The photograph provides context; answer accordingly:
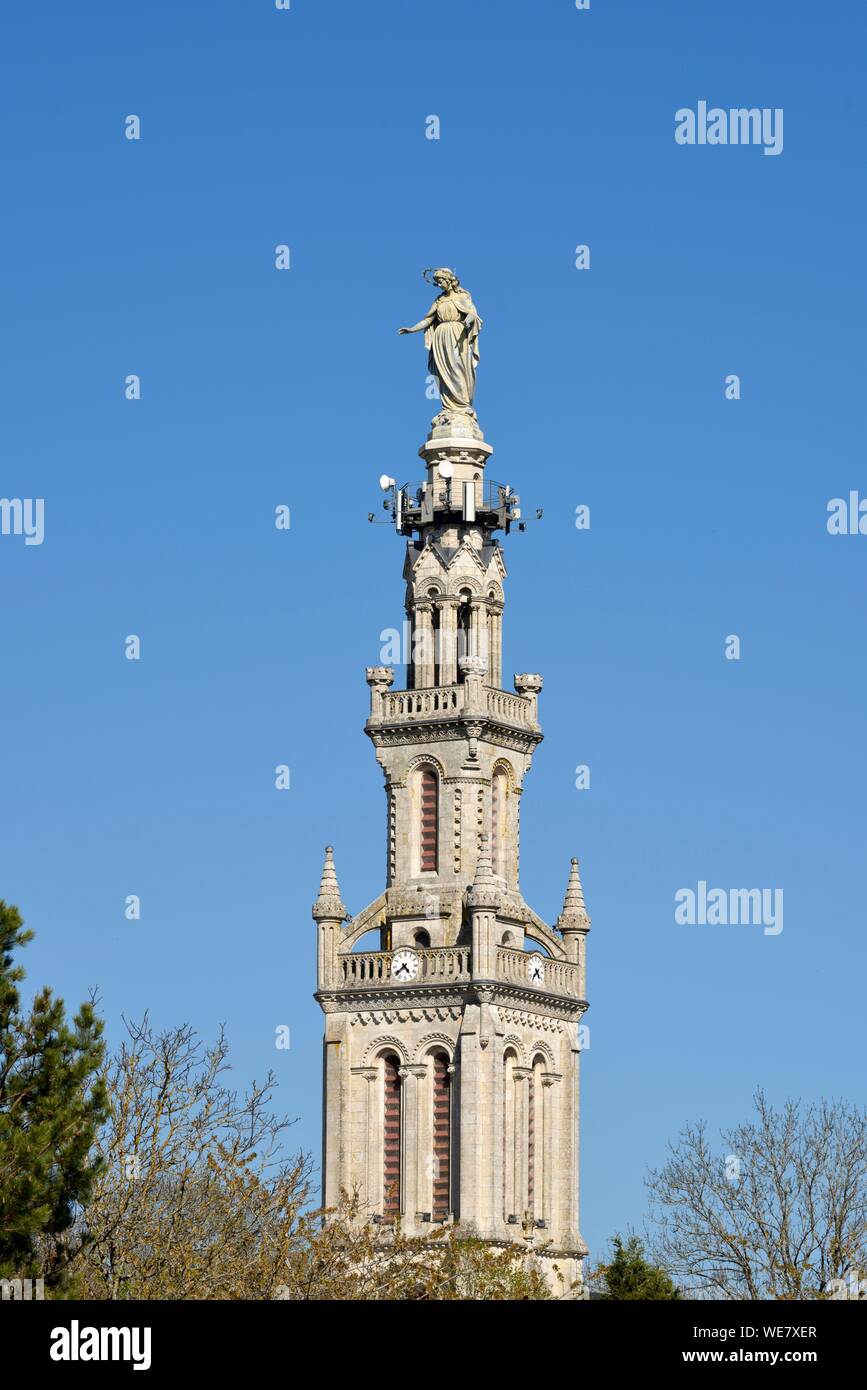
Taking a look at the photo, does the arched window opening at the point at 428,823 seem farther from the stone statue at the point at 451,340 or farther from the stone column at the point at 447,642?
the stone statue at the point at 451,340

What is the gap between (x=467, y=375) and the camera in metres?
117

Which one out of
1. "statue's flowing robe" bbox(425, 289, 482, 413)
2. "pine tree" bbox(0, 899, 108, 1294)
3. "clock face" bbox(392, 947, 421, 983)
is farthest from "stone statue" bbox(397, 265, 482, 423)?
"pine tree" bbox(0, 899, 108, 1294)

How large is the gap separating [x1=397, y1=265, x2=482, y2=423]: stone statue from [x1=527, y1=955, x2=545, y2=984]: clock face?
64.5 ft

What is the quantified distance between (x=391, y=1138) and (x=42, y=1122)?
48821mm

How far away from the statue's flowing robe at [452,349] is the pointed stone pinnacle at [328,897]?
664 inches

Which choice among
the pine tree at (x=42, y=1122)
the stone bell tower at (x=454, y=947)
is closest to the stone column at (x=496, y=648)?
the stone bell tower at (x=454, y=947)

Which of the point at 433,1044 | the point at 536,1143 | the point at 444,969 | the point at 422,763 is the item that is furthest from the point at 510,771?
the point at 536,1143

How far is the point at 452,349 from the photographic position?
384 feet

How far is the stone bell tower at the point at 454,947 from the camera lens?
4316 inches

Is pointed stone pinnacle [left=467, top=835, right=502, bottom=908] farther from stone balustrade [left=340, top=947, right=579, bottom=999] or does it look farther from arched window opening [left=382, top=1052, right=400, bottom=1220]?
arched window opening [left=382, top=1052, right=400, bottom=1220]

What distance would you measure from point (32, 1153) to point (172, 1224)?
1113 cm
